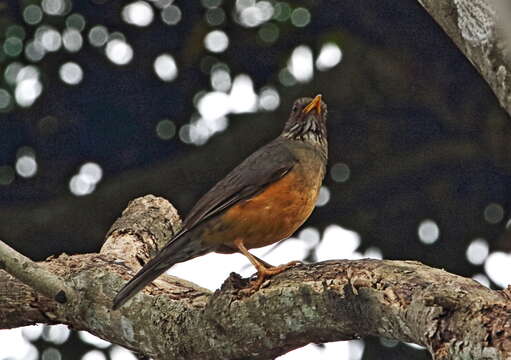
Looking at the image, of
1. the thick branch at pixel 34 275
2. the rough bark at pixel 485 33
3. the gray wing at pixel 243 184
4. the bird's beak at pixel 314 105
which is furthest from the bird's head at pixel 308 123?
the rough bark at pixel 485 33

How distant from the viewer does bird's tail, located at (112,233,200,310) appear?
5.30 metres

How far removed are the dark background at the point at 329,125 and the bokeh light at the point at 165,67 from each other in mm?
49

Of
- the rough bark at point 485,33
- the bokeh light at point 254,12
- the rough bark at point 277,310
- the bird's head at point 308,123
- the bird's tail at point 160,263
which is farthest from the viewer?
the bokeh light at point 254,12

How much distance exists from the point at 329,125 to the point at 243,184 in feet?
9.22

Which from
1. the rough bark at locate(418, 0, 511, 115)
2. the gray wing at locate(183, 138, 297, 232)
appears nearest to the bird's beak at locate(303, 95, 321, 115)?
the gray wing at locate(183, 138, 297, 232)

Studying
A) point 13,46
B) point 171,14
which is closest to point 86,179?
point 13,46

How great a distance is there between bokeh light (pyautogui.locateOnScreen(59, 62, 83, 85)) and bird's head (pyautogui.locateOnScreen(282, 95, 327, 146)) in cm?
232

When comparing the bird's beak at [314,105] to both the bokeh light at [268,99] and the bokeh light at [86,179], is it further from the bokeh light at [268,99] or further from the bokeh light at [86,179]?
the bokeh light at [86,179]

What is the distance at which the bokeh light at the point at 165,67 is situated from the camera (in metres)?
8.77

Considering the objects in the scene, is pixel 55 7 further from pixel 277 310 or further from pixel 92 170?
pixel 277 310

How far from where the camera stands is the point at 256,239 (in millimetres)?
6008

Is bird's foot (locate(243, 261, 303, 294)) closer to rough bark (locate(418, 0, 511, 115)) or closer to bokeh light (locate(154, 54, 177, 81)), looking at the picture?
rough bark (locate(418, 0, 511, 115))

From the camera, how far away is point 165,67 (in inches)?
348

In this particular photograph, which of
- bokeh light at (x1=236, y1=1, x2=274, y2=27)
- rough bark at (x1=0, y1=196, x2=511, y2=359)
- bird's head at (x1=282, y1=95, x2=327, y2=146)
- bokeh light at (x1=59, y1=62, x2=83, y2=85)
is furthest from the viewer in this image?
bokeh light at (x1=59, y1=62, x2=83, y2=85)
